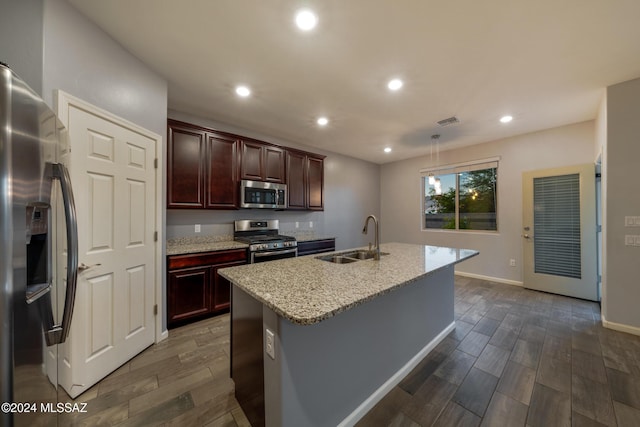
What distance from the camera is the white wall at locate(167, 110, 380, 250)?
10.8 feet

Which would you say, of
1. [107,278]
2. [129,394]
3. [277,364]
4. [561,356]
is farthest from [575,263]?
[107,278]

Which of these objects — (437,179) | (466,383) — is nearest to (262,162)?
(437,179)

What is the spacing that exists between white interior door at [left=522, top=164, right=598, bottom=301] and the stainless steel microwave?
4069mm

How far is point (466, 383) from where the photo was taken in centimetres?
180

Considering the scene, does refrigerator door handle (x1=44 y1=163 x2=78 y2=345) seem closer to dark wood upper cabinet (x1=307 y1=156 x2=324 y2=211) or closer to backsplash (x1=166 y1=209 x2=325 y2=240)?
backsplash (x1=166 y1=209 x2=325 y2=240)

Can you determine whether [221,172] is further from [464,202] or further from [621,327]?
[621,327]

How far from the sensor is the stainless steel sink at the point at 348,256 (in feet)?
7.31

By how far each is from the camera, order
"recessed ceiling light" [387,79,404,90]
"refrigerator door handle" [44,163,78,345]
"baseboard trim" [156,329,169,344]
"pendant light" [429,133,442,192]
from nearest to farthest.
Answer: "refrigerator door handle" [44,163,78,345] → "baseboard trim" [156,329,169,344] → "recessed ceiling light" [387,79,404,90] → "pendant light" [429,133,442,192]

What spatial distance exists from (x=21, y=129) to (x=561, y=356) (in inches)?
146

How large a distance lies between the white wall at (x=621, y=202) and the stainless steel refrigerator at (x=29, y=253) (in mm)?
4461

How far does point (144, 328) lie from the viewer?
221cm

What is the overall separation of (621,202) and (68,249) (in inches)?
181

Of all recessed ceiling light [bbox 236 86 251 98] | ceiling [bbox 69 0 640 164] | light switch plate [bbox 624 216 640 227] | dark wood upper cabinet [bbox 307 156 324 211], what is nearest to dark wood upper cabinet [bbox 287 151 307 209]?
dark wood upper cabinet [bbox 307 156 324 211]

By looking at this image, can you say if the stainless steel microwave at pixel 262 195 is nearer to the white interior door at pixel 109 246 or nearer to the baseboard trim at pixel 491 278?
the white interior door at pixel 109 246
